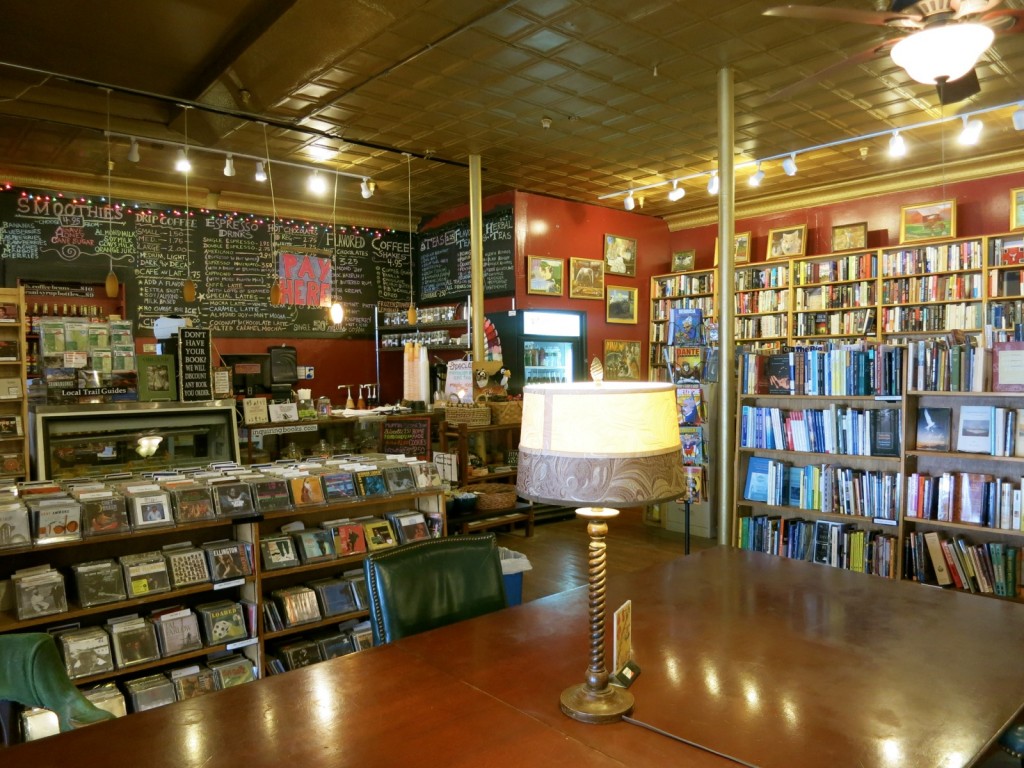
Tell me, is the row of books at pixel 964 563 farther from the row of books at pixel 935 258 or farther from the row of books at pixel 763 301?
the row of books at pixel 763 301

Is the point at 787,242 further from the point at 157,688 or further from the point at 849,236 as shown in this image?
the point at 157,688

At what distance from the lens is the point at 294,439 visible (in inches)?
228

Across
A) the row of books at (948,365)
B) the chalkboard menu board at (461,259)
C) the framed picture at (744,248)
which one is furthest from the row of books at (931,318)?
the chalkboard menu board at (461,259)

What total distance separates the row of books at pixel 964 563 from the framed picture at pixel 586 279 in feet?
15.0

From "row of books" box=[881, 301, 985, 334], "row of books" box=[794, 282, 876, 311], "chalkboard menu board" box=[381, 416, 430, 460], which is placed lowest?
"chalkboard menu board" box=[381, 416, 430, 460]

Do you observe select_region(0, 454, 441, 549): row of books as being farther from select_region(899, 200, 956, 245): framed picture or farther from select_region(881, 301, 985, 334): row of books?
select_region(899, 200, 956, 245): framed picture

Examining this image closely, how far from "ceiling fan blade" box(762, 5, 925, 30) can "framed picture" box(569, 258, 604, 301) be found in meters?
5.15

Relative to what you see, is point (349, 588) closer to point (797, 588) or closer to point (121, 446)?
point (121, 446)

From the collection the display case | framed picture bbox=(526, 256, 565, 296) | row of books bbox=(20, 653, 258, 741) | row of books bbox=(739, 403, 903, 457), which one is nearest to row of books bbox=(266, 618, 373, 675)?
row of books bbox=(20, 653, 258, 741)

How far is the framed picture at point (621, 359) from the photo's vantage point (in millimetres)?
8438

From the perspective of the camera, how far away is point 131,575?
2678mm

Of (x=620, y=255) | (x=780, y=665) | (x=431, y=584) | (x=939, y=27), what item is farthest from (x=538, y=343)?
(x=780, y=665)

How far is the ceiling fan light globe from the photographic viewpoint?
2.71m

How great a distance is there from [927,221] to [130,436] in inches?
298
